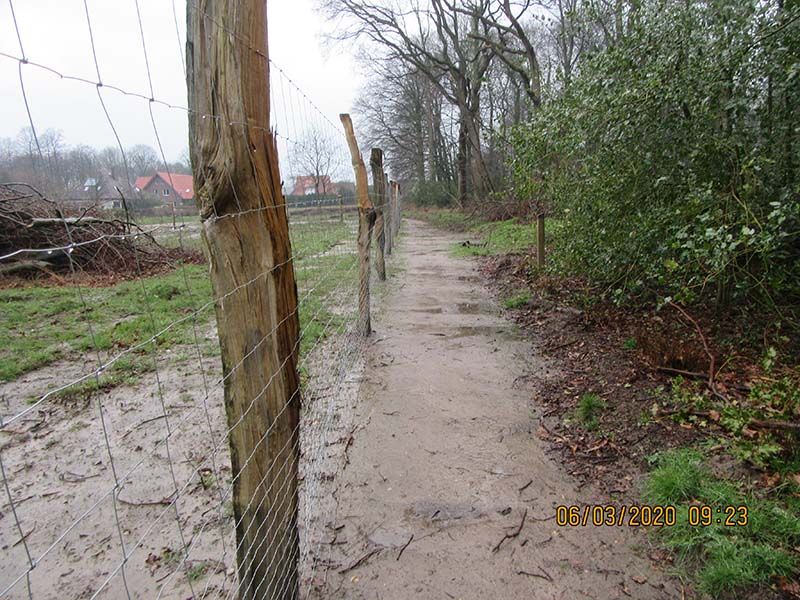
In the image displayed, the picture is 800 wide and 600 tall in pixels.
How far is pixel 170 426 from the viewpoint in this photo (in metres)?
3.59

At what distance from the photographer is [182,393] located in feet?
13.3

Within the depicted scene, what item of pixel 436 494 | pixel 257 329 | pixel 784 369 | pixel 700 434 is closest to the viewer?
pixel 257 329

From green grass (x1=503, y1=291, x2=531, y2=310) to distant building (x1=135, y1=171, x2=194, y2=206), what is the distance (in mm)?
5414

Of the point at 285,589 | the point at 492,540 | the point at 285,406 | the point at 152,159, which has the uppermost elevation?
the point at 152,159

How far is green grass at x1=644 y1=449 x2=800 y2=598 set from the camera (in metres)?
2.05

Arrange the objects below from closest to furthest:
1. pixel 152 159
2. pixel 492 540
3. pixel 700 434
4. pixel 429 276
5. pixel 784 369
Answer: pixel 152 159 → pixel 492 540 → pixel 700 434 → pixel 784 369 → pixel 429 276

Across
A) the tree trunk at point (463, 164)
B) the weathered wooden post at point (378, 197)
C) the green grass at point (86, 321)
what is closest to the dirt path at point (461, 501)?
the green grass at point (86, 321)

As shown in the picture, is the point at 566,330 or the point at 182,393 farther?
the point at 566,330

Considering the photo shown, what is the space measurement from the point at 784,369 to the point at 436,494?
8.99 ft

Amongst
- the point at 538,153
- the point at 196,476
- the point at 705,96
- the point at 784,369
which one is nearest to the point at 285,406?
the point at 196,476

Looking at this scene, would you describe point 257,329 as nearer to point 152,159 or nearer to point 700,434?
point 152,159

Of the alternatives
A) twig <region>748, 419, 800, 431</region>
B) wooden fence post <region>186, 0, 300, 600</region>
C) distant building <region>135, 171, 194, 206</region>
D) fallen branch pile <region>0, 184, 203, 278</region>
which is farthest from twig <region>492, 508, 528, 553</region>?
fallen branch pile <region>0, 184, 203, 278</region>

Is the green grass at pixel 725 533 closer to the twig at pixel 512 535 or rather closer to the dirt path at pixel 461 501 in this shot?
the dirt path at pixel 461 501
